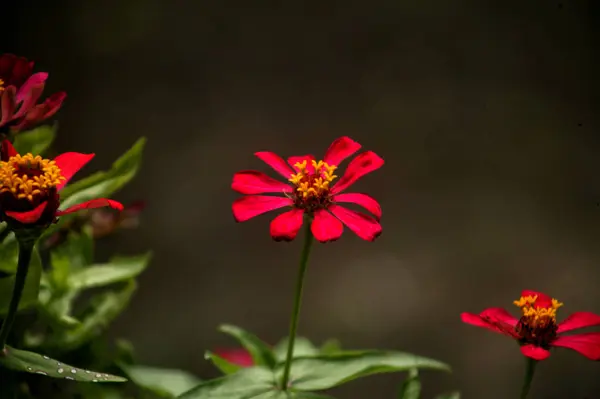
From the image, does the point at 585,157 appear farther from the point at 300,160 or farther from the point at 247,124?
the point at 300,160

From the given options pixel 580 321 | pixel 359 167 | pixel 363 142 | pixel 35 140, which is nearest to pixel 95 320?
pixel 35 140

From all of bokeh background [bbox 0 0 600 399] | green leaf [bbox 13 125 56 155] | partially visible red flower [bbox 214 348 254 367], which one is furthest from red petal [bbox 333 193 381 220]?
bokeh background [bbox 0 0 600 399]

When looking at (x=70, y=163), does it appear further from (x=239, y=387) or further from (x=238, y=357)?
(x=238, y=357)

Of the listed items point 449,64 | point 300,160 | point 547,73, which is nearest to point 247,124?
point 449,64

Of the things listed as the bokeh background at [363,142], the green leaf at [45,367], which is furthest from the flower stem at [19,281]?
the bokeh background at [363,142]

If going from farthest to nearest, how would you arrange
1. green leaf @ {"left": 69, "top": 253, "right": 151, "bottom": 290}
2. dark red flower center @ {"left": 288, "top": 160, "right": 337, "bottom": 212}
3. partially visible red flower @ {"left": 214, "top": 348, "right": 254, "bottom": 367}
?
partially visible red flower @ {"left": 214, "top": 348, "right": 254, "bottom": 367} < green leaf @ {"left": 69, "top": 253, "right": 151, "bottom": 290} < dark red flower center @ {"left": 288, "top": 160, "right": 337, "bottom": 212}

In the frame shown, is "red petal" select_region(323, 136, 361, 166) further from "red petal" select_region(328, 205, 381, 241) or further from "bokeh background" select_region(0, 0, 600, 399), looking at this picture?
"bokeh background" select_region(0, 0, 600, 399)

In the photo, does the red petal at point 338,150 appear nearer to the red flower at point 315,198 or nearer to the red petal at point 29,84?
the red flower at point 315,198
